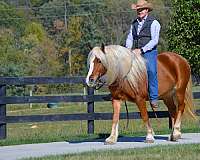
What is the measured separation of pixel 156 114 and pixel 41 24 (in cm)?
8106

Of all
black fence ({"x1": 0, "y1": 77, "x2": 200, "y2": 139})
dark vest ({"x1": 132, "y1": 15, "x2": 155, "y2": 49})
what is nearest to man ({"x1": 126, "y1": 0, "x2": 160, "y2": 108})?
dark vest ({"x1": 132, "y1": 15, "x2": 155, "y2": 49})

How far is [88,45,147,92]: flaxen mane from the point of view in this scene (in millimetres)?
10297

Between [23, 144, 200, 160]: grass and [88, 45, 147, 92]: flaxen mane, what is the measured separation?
4.36 feet

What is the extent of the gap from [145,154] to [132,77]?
6.12 feet

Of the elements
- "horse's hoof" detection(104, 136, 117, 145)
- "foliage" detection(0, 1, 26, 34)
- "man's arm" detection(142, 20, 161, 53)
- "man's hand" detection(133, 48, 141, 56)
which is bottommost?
"horse's hoof" detection(104, 136, 117, 145)

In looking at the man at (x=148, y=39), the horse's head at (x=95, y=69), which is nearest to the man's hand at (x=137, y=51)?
the man at (x=148, y=39)

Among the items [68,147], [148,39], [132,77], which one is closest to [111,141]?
[68,147]

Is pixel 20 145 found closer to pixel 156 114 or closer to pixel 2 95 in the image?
pixel 2 95

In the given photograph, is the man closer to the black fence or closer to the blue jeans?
the blue jeans

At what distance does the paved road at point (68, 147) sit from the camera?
964cm

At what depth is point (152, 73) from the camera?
1068cm

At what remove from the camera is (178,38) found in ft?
109

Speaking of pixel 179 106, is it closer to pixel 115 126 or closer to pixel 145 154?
pixel 115 126

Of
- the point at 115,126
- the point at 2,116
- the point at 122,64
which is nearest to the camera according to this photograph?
the point at 122,64
